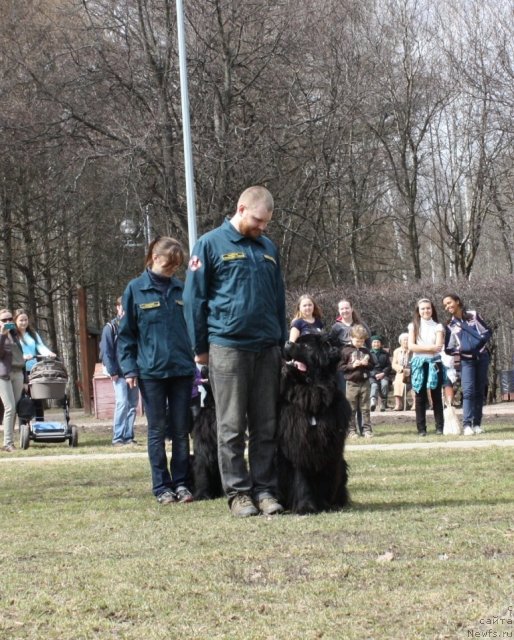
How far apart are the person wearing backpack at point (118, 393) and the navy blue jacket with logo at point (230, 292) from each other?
7828 mm

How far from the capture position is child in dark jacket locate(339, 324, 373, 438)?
50.6 feet

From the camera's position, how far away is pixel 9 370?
1583cm

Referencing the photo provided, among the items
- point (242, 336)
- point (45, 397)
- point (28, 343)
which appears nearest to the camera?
point (242, 336)

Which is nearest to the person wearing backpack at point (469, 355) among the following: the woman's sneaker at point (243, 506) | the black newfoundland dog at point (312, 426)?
the black newfoundland dog at point (312, 426)

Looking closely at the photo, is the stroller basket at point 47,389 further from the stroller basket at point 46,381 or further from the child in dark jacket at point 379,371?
the child in dark jacket at point 379,371

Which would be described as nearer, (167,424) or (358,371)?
(167,424)

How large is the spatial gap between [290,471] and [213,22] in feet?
61.0

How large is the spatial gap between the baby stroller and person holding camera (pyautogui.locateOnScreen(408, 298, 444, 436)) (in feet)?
16.8

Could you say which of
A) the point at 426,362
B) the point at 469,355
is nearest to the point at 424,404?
the point at 426,362

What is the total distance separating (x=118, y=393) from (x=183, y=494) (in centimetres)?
707

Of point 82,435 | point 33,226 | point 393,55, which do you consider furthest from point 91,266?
point 82,435

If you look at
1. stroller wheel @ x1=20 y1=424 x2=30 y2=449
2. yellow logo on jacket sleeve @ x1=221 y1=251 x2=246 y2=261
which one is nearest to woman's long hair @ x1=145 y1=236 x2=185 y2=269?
yellow logo on jacket sleeve @ x1=221 y1=251 x2=246 y2=261

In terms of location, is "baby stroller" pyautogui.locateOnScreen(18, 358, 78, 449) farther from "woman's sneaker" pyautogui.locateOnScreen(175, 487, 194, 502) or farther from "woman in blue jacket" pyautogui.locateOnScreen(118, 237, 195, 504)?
"woman's sneaker" pyautogui.locateOnScreen(175, 487, 194, 502)

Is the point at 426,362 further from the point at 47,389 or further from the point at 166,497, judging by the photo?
the point at 166,497
